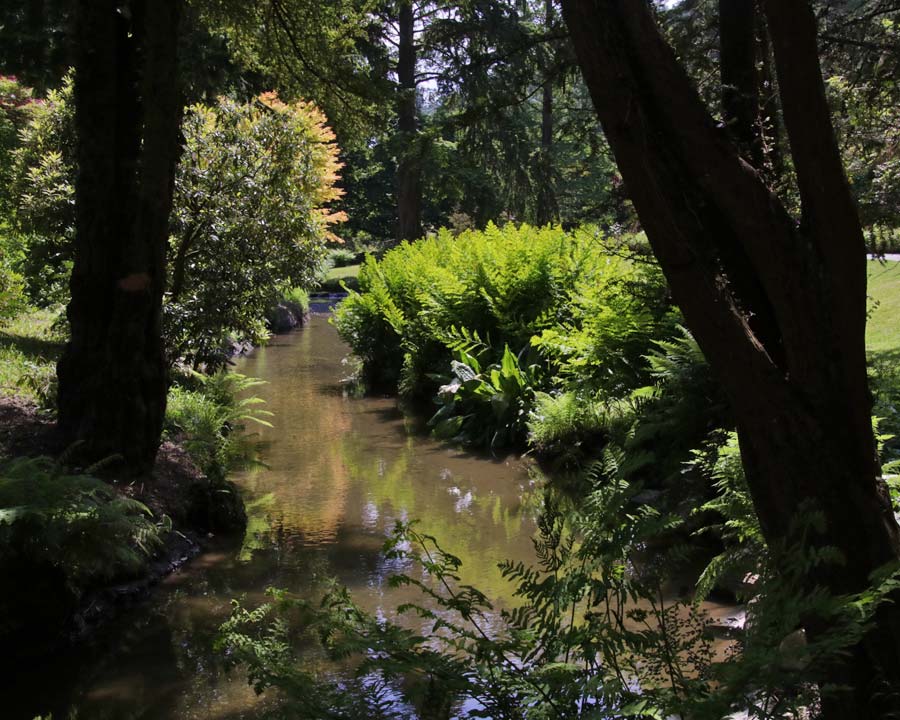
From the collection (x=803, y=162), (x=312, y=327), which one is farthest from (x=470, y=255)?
(x=312, y=327)

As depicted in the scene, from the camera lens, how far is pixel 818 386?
291 cm

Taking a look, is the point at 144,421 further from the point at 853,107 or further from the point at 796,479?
the point at 853,107

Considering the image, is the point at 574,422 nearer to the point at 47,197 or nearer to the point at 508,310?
the point at 508,310

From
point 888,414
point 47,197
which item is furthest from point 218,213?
point 888,414

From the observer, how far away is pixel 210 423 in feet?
30.8

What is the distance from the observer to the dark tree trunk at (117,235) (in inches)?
276

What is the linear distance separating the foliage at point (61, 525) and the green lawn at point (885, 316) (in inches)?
292

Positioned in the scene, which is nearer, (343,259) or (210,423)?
(210,423)

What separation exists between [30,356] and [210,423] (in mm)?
2888

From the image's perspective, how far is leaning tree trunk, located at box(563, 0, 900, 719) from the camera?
2.89m

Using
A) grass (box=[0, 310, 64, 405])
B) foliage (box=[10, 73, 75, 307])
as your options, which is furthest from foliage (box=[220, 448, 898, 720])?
foliage (box=[10, 73, 75, 307])

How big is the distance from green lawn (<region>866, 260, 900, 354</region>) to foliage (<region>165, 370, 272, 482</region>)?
263 inches

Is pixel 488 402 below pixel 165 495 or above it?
above

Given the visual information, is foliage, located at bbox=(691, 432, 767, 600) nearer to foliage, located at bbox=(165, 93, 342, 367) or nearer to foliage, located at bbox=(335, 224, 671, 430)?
foliage, located at bbox=(335, 224, 671, 430)
